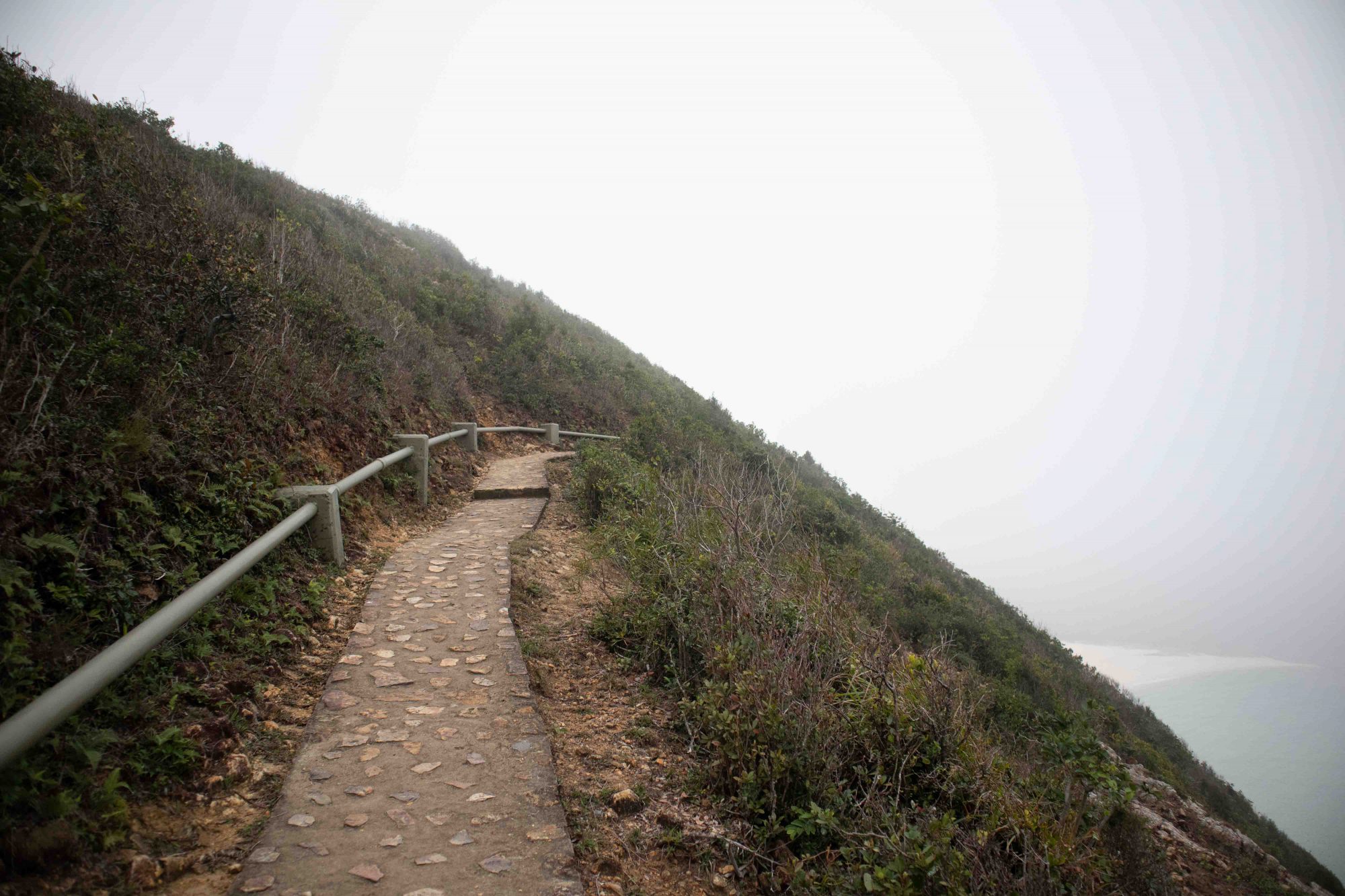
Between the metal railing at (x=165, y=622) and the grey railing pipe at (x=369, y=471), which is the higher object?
the grey railing pipe at (x=369, y=471)

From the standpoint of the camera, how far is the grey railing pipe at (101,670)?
1.83 m

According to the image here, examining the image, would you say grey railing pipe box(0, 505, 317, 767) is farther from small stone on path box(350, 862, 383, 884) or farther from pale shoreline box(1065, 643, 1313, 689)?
pale shoreline box(1065, 643, 1313, 689)

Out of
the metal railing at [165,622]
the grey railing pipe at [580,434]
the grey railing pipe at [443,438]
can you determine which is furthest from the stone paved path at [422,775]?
the grey railing pipe at [580,434]

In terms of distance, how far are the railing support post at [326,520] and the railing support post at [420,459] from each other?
2530 mm

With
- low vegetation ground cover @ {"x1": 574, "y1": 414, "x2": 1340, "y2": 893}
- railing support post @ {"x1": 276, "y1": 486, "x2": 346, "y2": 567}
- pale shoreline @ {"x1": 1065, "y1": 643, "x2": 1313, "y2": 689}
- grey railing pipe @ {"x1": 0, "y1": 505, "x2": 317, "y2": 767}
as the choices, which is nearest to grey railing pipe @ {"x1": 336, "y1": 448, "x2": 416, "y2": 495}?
railing support post @ {"x1": 276, "y1": 486, "x2": 346, "y2": 567}

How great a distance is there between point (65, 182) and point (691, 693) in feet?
21.6

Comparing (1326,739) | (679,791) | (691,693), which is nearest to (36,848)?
(679,791)

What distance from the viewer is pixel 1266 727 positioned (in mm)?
25703

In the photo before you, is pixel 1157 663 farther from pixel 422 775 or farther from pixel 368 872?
pixel 368 872

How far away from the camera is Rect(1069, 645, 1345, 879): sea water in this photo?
18.1m

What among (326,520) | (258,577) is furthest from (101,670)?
(326,520)

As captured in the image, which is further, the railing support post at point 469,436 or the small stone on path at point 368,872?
the railing support post at point 469,436

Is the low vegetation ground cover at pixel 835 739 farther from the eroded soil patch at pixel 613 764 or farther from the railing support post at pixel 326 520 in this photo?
the railing support post at pixel 326 520

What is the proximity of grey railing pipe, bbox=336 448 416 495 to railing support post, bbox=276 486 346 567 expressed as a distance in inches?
4.9
